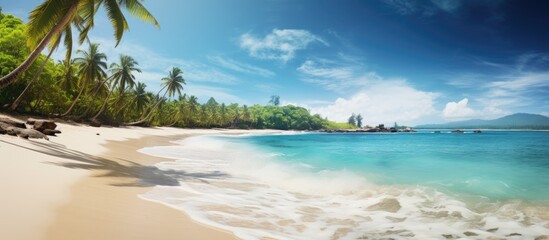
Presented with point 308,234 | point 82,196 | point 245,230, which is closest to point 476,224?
point 308,234

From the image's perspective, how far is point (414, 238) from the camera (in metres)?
5.42

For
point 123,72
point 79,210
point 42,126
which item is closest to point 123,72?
point 123,72

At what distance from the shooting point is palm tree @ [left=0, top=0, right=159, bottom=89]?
37.9ft

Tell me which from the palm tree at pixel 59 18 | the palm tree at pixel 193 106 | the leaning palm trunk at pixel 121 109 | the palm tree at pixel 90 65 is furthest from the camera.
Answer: the palm tree at pixel 193 106

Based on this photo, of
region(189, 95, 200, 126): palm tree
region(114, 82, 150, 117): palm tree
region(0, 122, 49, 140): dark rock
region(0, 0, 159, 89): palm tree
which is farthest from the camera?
region(189, 95, 200, 126): palm tree

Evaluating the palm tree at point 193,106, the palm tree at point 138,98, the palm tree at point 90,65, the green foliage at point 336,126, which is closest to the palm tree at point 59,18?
the palm tree at point 90,65

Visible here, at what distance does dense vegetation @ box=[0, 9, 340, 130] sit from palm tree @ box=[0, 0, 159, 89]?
732 mm

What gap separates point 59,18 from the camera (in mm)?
12258

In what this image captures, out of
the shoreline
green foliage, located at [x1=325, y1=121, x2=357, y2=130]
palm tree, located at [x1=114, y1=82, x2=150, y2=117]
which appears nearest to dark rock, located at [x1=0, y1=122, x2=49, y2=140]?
the shoreline

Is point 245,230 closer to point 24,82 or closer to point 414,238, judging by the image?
point 414,238

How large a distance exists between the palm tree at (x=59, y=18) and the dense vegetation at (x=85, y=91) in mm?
732

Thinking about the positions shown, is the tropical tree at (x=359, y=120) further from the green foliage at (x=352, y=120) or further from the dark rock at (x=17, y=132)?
the dark rock at (x=17, y=132)

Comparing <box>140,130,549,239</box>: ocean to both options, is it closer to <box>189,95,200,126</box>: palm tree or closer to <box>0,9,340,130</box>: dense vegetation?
<box>0,9,340,130</box>: dense vegetation

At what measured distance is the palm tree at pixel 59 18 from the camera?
11.6 m
